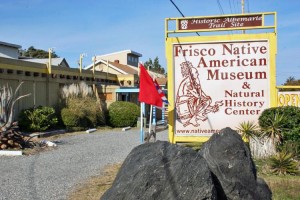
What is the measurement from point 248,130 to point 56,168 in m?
4.88

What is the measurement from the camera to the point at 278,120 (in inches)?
400

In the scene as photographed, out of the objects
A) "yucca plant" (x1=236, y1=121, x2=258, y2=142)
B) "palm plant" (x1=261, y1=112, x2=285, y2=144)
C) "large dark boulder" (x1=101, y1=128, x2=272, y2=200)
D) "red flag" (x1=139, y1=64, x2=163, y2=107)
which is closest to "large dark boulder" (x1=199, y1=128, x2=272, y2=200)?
"large dark boulder" (x1=101, y1=128, x2=272, y2=200)

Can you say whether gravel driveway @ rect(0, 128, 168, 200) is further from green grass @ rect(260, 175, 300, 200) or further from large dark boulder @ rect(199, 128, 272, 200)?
green grass @ rect(260, 175, 300, 200)

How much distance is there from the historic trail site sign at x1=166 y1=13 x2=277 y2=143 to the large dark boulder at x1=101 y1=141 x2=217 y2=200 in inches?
266

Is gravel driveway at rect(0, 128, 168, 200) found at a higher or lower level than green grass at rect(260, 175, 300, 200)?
higher

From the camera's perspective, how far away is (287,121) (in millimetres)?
10219

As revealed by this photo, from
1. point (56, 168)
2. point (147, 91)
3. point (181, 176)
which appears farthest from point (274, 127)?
point (181, 176)

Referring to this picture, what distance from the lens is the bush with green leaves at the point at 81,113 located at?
20.7 meters

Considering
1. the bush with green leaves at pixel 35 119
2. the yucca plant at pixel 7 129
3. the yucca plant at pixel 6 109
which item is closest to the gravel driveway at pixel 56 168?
the yucca plant at pixel 7 129

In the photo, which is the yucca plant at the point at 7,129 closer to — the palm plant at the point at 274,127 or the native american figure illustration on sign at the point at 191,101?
the native american figure illustration on sign at the point at 191,101

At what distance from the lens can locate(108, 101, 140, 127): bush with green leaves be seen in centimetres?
2420

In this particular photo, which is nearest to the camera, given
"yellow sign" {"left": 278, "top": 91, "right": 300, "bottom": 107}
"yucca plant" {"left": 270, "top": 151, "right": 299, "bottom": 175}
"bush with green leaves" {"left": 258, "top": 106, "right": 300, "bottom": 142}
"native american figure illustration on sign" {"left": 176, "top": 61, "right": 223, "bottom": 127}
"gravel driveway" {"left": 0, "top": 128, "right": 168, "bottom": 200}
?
"gravel driveway" {"left": 0, "top": 128, "right": 168, "bottom": 200}

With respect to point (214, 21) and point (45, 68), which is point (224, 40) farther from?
point (45, 68)

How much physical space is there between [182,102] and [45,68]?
11.9 meters
